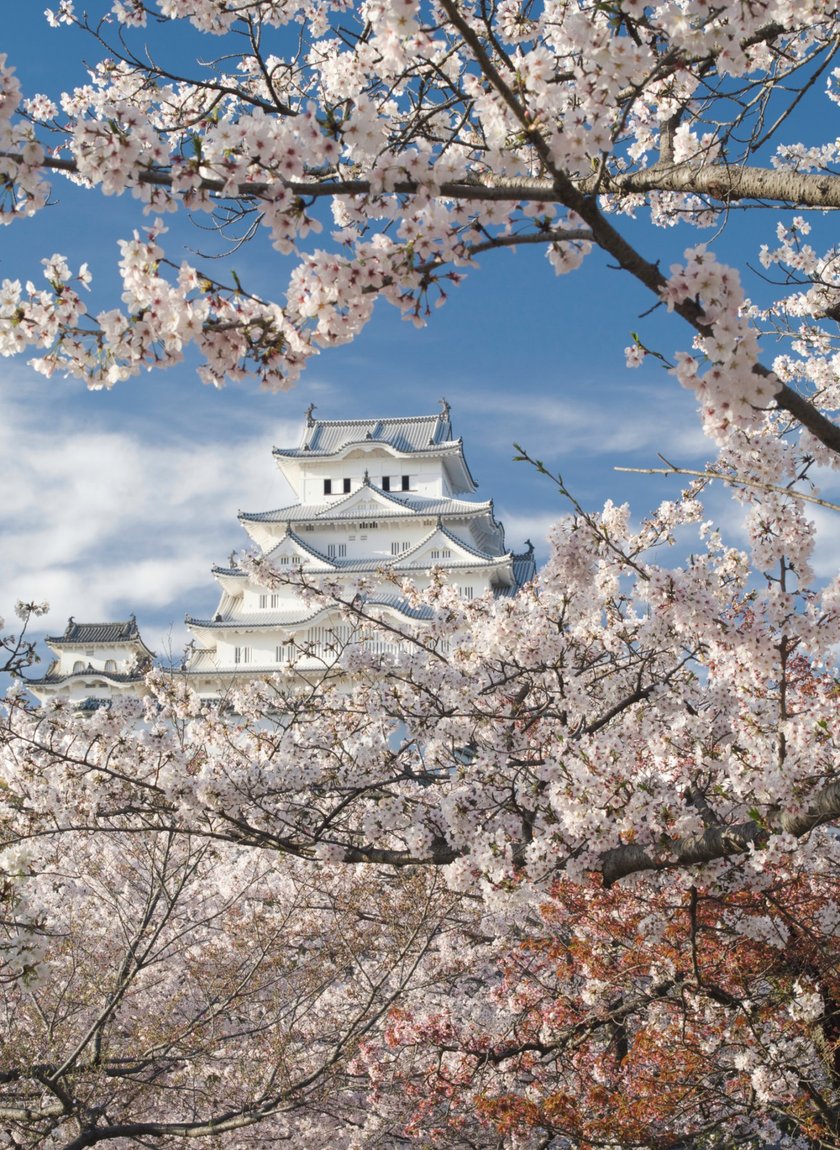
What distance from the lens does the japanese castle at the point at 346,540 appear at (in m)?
34.6

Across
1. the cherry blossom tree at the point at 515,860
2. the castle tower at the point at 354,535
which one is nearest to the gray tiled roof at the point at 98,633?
the castle tower at the point at 354,535

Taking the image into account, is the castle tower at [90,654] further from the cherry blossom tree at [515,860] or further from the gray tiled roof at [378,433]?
the cherry blossom tree at [515,860]

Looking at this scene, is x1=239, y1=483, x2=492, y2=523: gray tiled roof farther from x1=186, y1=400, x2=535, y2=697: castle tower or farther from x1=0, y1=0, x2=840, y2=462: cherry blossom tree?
x1=0, y1=0, x2=840, y2=462: cherry blossom tree

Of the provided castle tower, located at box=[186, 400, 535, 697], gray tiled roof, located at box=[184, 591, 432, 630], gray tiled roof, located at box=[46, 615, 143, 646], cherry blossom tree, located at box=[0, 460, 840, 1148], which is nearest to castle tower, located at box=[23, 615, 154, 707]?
gray tiled roof, located at box=[46, 615, 143, 646]

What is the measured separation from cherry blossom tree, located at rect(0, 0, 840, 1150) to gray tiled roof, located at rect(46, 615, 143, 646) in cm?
3263

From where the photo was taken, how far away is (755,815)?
4.16 meters

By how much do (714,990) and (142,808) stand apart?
13.1ft

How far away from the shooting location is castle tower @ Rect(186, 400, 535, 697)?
34562 mm

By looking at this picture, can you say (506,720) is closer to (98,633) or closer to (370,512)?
(370,512)

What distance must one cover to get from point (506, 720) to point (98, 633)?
39715 millimetres

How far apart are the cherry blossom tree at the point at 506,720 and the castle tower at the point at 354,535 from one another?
21229 millimetres

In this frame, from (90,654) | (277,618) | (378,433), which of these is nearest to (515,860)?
(277,618)

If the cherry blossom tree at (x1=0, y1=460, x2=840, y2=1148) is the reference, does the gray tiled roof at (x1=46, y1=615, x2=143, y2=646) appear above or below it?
above

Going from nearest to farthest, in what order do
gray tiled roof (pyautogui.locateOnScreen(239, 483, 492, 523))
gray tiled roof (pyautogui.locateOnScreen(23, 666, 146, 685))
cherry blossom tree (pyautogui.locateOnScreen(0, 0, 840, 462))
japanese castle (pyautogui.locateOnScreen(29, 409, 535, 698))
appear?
cherry blossom tree (pyautogui.locateOnScreen(0, 0, 840, 462)), japanese castle (pyautogui.locateOnScreen(29, 409, 535, 698)), gray tiled roof (pyautogui.locateOnScreen(239, 483, 492, 523)), gray tiled roof (pyautogui.locateOnScreen(23, 666, 146, 685))
